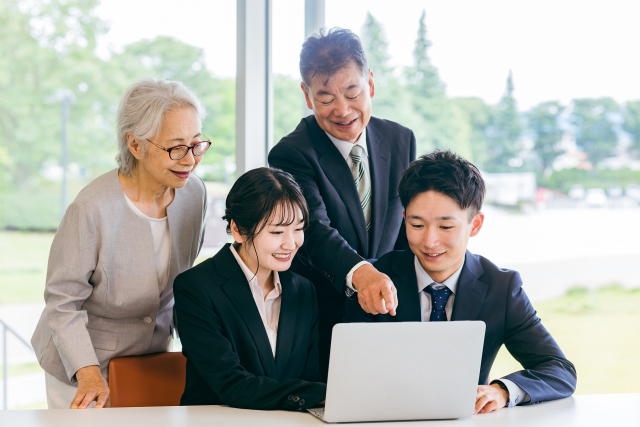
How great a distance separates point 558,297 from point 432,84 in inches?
102

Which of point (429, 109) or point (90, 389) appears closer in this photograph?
point (90, 389)

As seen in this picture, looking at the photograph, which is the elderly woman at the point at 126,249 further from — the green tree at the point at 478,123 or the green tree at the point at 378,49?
the green tree at the point at 478,123

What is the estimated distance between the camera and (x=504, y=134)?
15.3 ft

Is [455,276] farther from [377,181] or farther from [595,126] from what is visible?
[595,126]

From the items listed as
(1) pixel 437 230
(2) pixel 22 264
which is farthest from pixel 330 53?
(2) pixel 22 264

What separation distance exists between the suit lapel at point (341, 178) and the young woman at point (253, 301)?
0.21m

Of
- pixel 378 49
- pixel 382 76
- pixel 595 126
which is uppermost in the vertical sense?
pixel 378 49

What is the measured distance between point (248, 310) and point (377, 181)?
2.13 feet

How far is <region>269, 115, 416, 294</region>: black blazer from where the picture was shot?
1719mm

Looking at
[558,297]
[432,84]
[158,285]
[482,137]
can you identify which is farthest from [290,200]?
[558,297]

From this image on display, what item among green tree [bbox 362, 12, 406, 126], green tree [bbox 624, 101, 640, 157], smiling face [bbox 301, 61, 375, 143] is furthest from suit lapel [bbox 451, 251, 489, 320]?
green tree [bbox 624, 101, 640, 157]

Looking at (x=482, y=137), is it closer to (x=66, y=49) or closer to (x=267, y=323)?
(x=267, y=323)

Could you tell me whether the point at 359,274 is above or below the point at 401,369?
above

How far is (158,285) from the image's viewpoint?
1.81 metres
